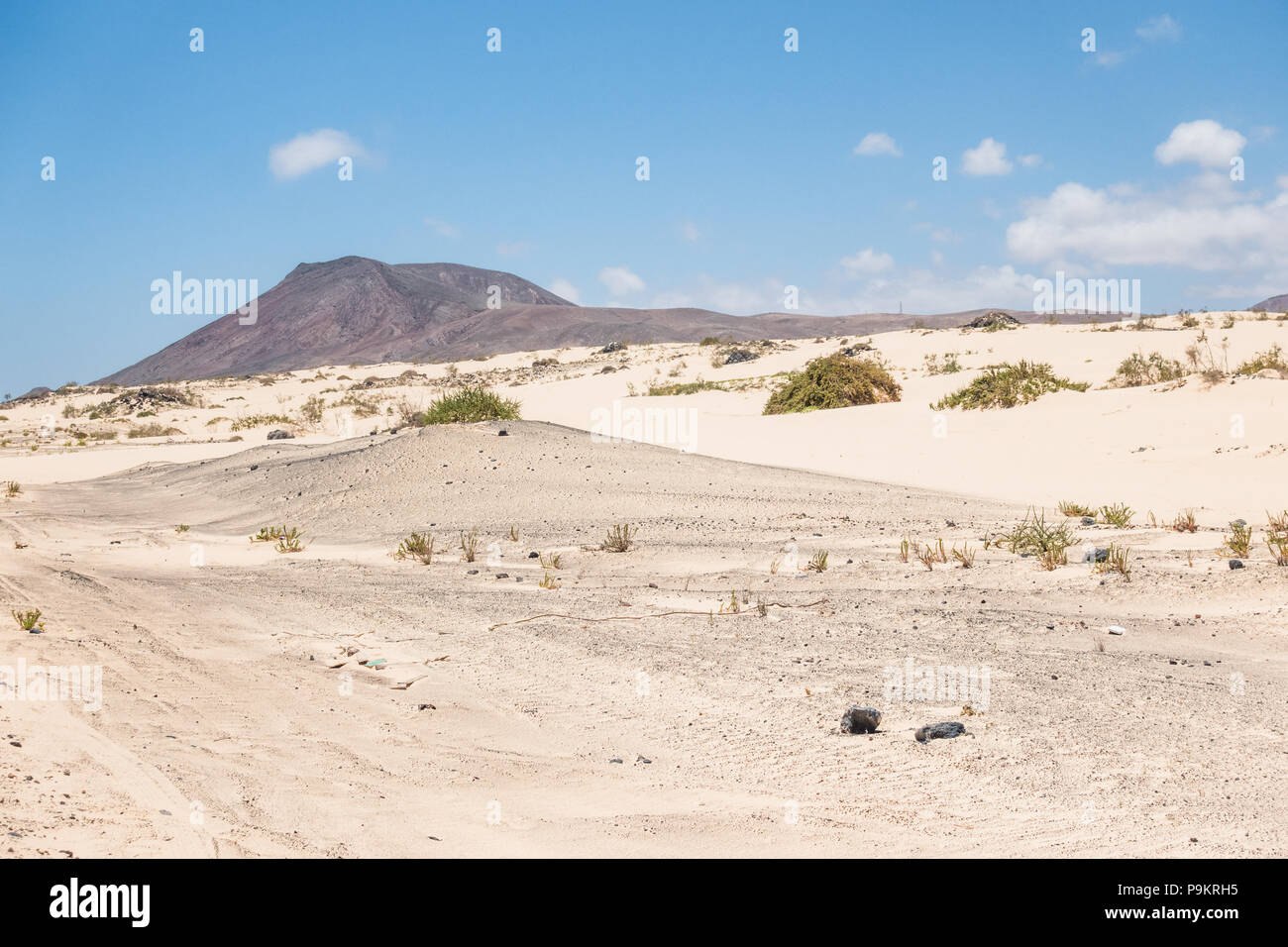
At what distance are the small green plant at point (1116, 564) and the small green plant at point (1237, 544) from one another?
0.64 m

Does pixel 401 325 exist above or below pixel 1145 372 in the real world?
above

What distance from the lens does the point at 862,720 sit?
397 centimetres

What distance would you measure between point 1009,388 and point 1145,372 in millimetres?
2159

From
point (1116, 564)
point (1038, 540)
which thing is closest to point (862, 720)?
point (1116, 564)

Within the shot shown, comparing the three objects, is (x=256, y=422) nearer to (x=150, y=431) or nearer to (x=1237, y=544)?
(x=150, y=431)

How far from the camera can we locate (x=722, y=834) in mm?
3100

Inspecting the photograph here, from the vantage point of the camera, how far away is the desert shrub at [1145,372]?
583 inches

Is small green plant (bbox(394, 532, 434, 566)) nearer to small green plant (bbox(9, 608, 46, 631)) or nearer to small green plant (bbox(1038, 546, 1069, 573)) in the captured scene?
small green plant (bbox(9, 608, 46, 631))

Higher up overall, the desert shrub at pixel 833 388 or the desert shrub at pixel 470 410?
the desert shrub at pixel 833 388

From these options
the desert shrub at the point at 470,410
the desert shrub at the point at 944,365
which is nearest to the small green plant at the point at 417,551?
the desert shrub at the point at 470,410

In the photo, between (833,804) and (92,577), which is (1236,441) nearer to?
(833,804)

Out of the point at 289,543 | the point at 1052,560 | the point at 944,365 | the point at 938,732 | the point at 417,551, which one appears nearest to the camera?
the point at 938,732

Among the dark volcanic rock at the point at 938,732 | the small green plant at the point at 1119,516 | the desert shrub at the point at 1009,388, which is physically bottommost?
the dark volcanic rock at the point at 938,732

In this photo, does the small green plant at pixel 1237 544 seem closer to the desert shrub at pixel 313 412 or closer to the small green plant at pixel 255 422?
the desert shrub at pixel 313 412
